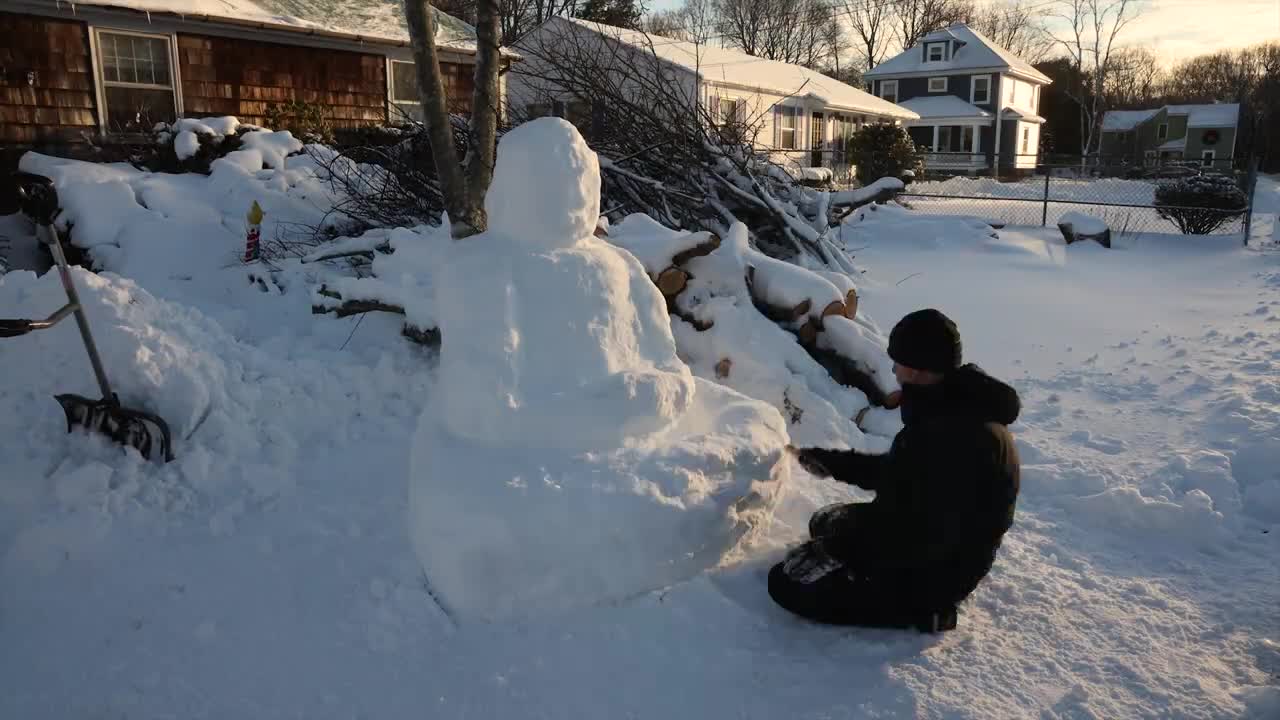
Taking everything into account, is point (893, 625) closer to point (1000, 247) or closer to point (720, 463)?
point (720, 463)

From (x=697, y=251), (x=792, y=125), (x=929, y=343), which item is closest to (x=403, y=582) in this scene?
(x=929, y=343)

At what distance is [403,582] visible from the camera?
306 cm

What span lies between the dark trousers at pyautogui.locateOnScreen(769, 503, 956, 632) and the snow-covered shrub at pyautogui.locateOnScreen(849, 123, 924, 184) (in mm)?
17095

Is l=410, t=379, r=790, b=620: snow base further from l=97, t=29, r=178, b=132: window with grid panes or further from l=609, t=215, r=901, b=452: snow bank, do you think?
l=97, t=29, r=178, b=132: window with grid panes

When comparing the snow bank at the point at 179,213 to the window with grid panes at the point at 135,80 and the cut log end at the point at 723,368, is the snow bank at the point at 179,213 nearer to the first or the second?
the window with grid panes at the point at 135,80

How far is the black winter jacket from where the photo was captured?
8.80ft

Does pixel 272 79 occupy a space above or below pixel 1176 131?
below

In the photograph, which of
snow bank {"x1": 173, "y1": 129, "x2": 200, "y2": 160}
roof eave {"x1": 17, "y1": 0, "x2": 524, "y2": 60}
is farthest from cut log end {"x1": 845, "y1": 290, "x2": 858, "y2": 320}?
snow bank {"x1": 173, "y1": 129, "x2": 200, "y2": 160}

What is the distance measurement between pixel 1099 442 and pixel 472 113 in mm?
4110

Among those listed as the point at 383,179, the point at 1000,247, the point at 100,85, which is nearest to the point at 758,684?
the point at 383,179

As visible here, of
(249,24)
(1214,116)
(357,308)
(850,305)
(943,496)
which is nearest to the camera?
(943,496)

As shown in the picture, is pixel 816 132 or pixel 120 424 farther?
pixel 816 132

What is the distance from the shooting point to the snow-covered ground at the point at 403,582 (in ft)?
8.65

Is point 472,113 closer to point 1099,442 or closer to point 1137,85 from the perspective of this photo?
point 1099,442
